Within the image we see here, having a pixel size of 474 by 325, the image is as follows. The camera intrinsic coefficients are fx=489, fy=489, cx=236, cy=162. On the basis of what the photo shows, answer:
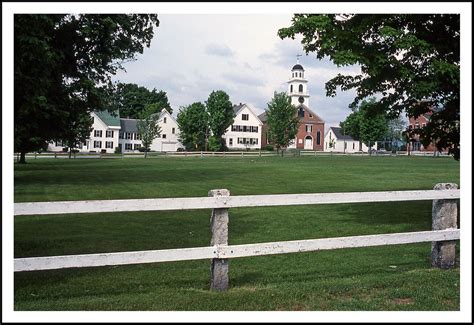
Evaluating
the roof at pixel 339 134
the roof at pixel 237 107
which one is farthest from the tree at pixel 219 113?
the roof at pixel 339 134

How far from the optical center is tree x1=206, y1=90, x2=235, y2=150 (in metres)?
76.1

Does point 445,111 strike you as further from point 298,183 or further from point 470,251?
point 298,183

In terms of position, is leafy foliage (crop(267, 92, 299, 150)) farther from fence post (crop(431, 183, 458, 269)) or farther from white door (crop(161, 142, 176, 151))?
fence post (crop(431, 183, 458, 269))

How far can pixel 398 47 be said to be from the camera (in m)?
10.2

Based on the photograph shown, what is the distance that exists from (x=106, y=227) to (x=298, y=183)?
16.1m

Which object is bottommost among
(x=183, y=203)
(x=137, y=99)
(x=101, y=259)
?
(x=101, y=259)

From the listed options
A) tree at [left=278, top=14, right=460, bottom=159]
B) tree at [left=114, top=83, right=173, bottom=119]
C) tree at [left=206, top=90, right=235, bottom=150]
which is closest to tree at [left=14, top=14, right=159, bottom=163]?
tree at [left=278, top=14, right=460, bottom=159]

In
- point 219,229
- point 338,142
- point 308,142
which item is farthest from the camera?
point 338,142

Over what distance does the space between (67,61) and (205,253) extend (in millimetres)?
16573

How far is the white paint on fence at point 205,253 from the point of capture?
220 inches

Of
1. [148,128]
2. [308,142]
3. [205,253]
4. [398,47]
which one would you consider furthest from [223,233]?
[308,142]

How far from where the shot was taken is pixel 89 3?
7555 millimetres

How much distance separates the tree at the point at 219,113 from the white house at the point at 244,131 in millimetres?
5571

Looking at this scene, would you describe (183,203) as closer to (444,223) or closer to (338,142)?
(444,223)
